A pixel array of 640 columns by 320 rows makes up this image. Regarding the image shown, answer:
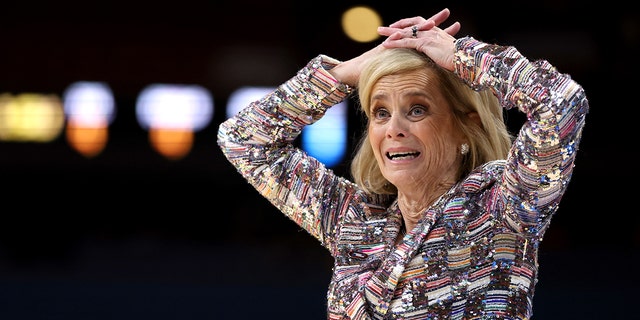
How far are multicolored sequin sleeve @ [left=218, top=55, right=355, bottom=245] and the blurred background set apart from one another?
5.84 feet

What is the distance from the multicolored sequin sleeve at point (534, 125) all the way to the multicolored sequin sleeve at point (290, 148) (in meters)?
0.40

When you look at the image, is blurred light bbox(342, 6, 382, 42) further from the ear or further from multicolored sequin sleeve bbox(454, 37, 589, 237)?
multicolored sequin sleeve bbox(454, 37, 589, 237)

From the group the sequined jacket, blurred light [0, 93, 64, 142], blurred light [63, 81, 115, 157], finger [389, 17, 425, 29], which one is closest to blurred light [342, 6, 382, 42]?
blurred light [63, 81, 115, 157]

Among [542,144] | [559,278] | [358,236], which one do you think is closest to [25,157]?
[559,278]

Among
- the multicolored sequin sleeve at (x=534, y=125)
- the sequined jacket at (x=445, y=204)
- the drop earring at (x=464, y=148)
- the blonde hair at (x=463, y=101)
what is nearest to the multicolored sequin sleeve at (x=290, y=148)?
the sequined jacket at (x=445, y=204)

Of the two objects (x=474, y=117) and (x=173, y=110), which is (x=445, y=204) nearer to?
(x=474, y=117)

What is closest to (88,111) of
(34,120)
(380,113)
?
(34,120)

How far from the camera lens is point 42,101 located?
4.76 meters

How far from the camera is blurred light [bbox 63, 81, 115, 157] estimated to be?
15.6ft

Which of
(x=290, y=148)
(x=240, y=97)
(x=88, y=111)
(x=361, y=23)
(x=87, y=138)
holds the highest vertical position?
(x=290, y=148)

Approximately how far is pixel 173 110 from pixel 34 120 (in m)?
0.61

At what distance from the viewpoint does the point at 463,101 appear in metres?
1.95

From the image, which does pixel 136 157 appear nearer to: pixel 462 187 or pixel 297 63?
pixel 297 63

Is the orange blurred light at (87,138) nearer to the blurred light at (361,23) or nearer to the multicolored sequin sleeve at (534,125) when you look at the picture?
the blurred light at (361,23)
